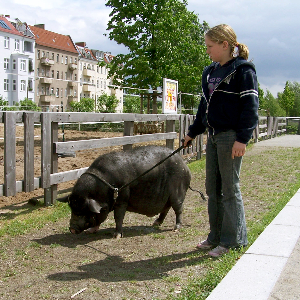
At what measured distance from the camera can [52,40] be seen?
7450 centimetres

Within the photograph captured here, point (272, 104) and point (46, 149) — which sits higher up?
point (272, 104)

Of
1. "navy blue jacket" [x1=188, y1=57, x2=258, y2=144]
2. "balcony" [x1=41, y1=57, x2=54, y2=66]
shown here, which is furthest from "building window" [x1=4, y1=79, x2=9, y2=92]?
"navy blue jacket" [x1=188, y1=57, x2=258, y2=144]

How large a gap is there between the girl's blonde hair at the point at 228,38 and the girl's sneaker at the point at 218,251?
166 centimetres

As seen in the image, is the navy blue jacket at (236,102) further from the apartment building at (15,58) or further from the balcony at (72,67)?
the balcony at (72,67)

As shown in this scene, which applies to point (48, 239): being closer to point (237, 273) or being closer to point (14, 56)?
point (237, 273)

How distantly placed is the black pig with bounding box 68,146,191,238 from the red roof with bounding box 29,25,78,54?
68.3 m

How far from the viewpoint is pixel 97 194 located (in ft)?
14.5

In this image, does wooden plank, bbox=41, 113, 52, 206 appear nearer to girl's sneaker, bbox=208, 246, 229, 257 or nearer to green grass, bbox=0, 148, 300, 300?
green grass, bbox=0, 148, 300, 300

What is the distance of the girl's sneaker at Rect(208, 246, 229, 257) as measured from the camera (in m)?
3.81

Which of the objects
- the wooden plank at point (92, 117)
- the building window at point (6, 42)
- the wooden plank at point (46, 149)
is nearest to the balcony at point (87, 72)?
the building window at point (6, 42)

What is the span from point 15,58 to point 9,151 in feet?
206

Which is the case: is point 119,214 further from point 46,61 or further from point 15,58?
point 46,61

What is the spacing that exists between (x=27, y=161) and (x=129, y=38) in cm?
2254

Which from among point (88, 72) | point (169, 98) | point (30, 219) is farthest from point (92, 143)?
point (88, 72)
